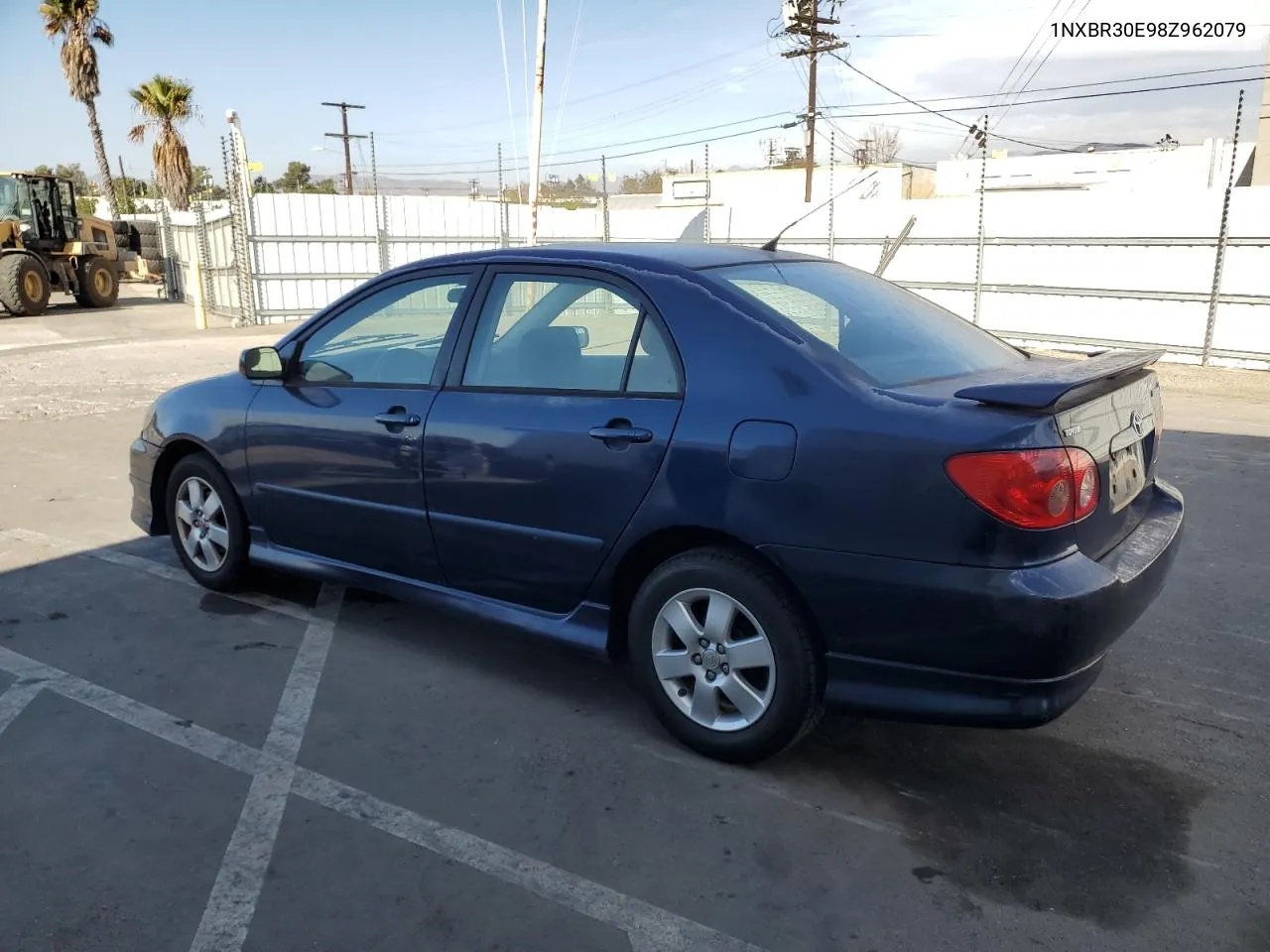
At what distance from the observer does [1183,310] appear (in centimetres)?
1300

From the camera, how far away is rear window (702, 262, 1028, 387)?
3270 mm

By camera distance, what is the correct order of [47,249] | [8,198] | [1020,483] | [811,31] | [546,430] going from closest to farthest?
[1020,483], [546,430], [8,198], [47,249], [811,31]

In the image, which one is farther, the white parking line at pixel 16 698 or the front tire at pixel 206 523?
the front tire at pixel 206 523

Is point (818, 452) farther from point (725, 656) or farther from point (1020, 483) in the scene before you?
point (725, 656)

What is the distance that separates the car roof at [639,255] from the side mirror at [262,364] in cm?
94

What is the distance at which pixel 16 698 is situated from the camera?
3.74 meters

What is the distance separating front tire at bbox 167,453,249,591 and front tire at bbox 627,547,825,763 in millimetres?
2221

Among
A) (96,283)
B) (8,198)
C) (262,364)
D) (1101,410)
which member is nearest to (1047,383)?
(1101,410)

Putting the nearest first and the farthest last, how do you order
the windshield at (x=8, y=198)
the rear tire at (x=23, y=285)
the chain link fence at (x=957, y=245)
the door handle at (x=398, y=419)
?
the door handle at (x=398, y=419) → the chain link fence at (x=957, y=245) → the rear tire at (x=23, y=285) → the windshield at (x=8, y=198)

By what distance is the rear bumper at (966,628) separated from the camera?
271cm

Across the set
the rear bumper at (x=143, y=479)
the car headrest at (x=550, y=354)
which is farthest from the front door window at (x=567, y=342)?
the rear bumper at (x=143, y=479)

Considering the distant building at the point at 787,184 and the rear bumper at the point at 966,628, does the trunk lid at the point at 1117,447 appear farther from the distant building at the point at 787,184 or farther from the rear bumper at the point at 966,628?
the distant building at the point at 787,184

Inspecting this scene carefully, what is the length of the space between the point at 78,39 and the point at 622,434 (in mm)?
43182

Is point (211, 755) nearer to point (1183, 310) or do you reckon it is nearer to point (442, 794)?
point (442, 794)
